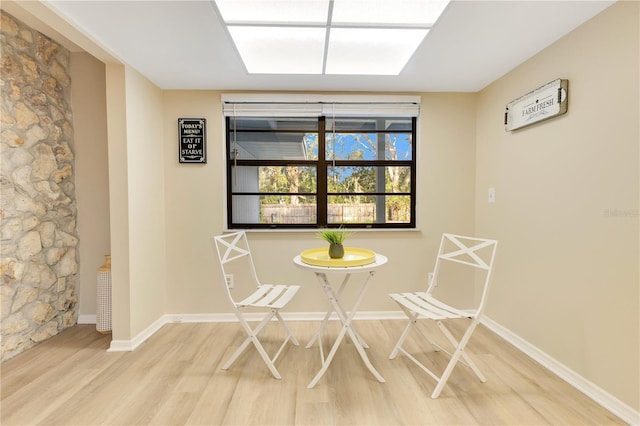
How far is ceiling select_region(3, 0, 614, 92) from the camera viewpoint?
1573 millimetres

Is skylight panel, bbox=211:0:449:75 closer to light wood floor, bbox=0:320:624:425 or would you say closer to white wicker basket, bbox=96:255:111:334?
white wicker basket, bbox=96:255:111:334

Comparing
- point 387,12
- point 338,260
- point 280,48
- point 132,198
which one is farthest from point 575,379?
point 132,198

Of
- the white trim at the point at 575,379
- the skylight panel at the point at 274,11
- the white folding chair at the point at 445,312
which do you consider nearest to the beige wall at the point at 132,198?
the skylight panel at the point at 274,11

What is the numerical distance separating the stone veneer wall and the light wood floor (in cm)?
28

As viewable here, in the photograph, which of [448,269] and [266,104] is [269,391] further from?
[266,104]

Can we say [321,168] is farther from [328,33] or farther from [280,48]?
[328,33]

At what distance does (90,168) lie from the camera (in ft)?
8.53

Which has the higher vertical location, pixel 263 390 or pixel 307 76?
pixel 307 76

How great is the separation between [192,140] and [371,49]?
1.75 m

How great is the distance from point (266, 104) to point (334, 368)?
2266mm

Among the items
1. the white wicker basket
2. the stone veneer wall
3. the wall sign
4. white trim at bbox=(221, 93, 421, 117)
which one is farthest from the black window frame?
the stone veneer wall

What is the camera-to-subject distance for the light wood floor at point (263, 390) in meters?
1.51

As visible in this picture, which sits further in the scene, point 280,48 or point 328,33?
point 280,48

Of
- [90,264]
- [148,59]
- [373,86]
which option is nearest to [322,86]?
[373,86]
